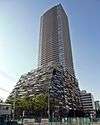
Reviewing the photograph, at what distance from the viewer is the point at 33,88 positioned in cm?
13088

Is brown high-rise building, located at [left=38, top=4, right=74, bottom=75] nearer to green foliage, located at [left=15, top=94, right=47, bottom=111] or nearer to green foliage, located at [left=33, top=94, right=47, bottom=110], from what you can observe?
green foliage, located at [left=15, top=94, right=47, bottom=111]

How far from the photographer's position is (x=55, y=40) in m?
173

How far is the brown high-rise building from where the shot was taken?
167375 mm

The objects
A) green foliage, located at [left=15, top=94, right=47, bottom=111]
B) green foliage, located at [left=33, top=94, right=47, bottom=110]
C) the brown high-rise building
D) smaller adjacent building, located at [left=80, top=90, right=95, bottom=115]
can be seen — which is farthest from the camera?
the brown high-rise building

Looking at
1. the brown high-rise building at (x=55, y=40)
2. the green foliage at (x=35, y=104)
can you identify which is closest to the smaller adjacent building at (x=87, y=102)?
the brown high-rise building at (x=55, y=40)

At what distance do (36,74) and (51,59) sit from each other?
3006 centimetres

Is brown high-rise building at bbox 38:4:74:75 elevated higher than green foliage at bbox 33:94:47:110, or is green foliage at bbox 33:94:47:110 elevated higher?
brown high-rise building at bbox 38:4:74:75

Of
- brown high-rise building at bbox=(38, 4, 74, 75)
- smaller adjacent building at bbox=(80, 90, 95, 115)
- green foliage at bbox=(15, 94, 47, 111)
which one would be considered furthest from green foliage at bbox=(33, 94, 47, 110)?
smaller adjacent building at bbox=(80, 90, 95, 115)

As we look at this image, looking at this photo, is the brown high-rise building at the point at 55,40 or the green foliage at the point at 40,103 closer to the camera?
the green foliage at the point at 40,103

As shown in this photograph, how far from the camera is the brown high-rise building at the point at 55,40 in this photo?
6590 inches

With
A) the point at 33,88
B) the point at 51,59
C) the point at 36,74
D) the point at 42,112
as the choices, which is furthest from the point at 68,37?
the point at 42,112

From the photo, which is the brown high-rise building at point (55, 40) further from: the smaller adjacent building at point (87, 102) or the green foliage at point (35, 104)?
the green foliage at point (35, 104)

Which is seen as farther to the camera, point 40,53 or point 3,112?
point 40,53

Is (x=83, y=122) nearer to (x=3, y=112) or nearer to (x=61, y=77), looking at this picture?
(x=3, y=112)
